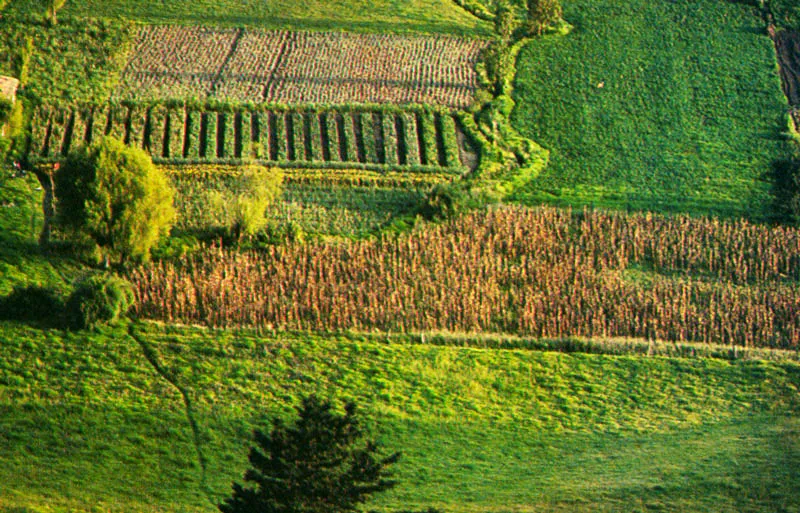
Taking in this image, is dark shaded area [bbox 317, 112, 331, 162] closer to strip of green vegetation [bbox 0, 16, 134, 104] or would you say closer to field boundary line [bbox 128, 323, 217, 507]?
strip of green vegetation [bbox 0, 16, 134, 104]

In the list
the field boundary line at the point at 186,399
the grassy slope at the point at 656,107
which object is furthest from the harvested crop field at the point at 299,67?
the field boundary line at the point at 186,399

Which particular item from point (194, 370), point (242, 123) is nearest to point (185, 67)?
point (242, 123)

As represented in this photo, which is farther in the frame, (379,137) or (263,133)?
(379,137)

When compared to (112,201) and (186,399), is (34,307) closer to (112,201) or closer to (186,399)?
(112,201)

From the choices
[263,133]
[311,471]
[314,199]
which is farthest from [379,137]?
[311,471]

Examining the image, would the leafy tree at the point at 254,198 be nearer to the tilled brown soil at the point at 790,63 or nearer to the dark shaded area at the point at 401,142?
the dark shaded area at the point at 401,142

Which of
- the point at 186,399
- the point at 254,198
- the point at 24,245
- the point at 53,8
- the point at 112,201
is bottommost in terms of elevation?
the point at 186,399
